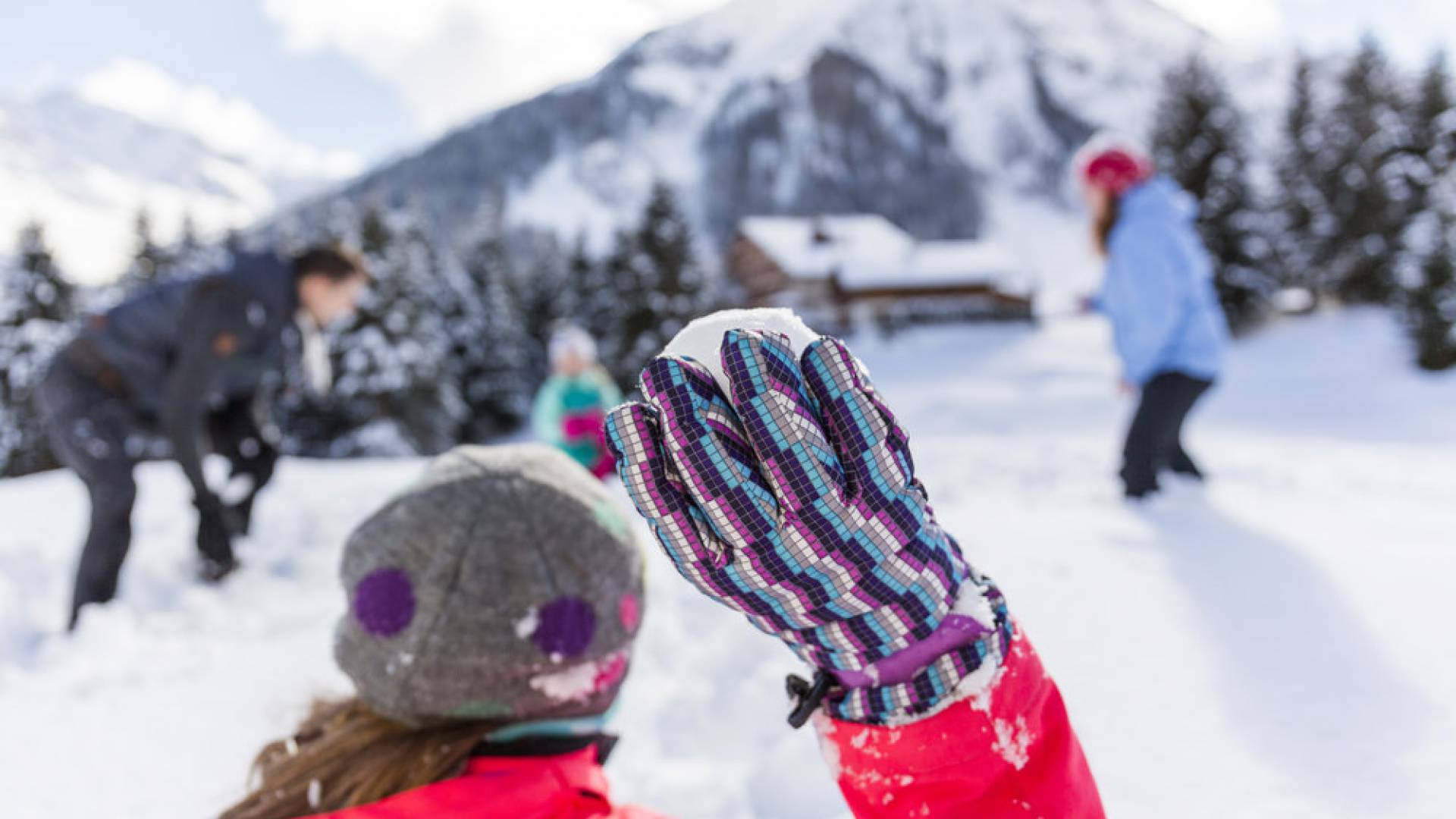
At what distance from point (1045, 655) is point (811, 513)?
1.48 meters

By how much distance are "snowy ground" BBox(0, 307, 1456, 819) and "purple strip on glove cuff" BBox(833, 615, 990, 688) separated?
2.32 feet

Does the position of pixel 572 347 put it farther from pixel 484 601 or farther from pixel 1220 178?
pixel 1220 178

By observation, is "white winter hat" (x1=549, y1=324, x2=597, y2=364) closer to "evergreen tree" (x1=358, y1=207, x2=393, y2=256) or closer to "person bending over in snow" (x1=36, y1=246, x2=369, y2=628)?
"person bending over in snow" (x1=36, y1=246, x2=369, y2=628)

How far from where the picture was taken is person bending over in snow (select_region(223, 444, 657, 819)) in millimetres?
1261

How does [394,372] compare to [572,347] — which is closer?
[572,347]

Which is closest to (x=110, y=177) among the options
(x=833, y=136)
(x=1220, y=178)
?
(x=833, y=136)

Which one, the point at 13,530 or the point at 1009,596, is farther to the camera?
the point at 13,530

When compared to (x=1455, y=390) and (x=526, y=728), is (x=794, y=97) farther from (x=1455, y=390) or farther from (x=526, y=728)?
(x=526, y=728)

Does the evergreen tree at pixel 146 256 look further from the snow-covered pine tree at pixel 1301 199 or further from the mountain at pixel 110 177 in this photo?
the snow-covered pine tree at pixel 1301 199

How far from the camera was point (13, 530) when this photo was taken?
179 inches

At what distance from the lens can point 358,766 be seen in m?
1.29

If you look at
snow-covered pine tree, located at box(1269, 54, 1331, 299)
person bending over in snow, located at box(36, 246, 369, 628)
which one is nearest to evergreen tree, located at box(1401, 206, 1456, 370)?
snow-covered pine tree, located at box(1269, 54, 1331, 299)

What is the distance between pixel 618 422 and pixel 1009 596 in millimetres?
2032

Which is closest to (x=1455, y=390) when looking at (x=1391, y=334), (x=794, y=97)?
(x=1391, y=334)
